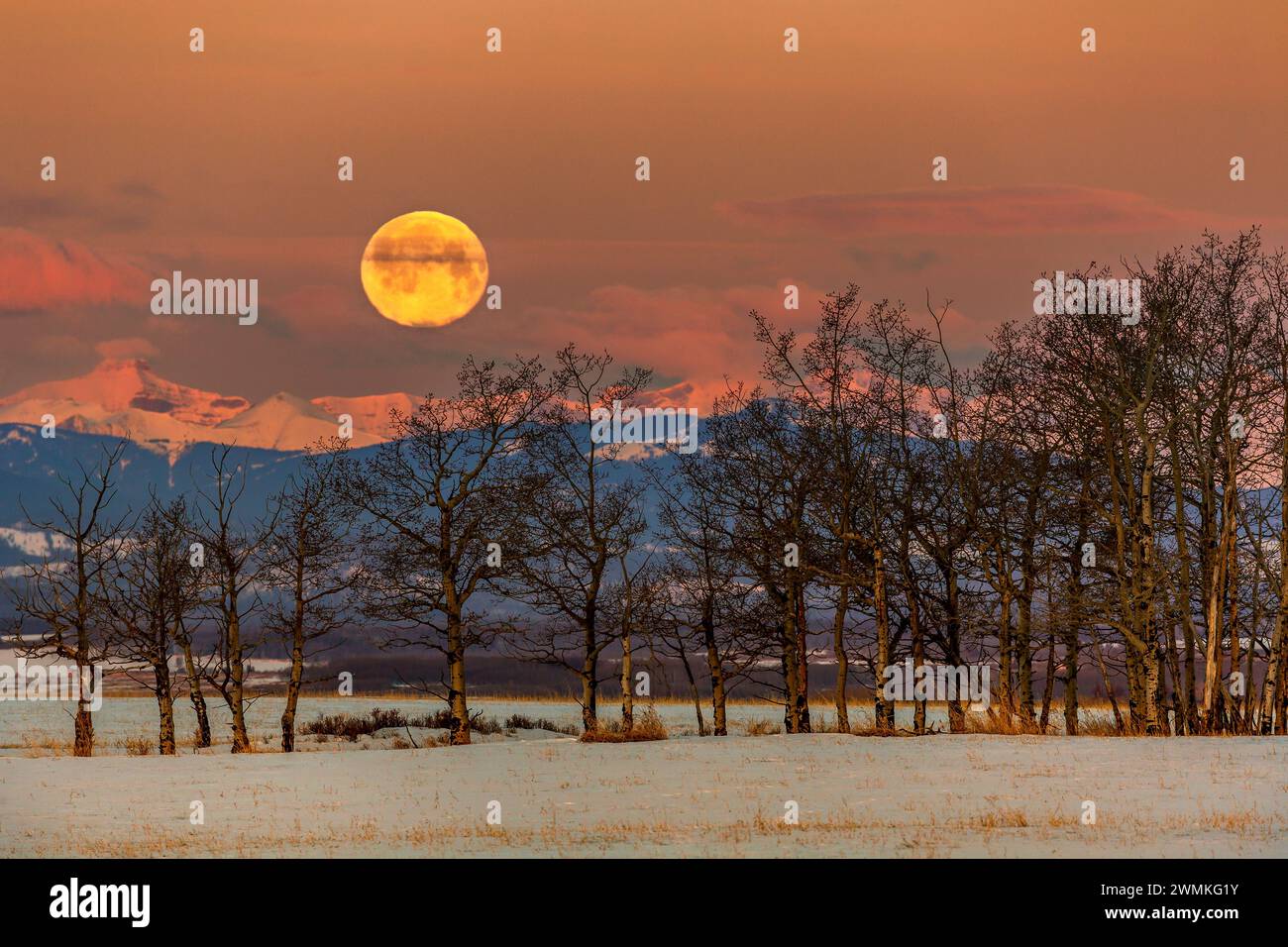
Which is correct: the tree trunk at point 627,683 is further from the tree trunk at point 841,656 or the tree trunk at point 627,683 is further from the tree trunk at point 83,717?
the tree trunk at point 83,717

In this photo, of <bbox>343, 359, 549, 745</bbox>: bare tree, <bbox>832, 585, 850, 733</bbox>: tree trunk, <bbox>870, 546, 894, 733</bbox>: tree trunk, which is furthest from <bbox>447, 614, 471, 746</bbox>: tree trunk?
<bbox>870, 546, 894, 733</bbox>: tree trunk

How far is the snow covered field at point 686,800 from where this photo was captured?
1905 centimetres

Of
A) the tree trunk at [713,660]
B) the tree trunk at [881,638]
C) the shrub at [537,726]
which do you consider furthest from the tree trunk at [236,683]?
the tree trunk at [881,638]

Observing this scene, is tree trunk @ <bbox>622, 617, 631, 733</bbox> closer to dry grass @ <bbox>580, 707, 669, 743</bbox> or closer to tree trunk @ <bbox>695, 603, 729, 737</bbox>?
dry grass @ <bbox>580, 707, 669, 743</bbox>

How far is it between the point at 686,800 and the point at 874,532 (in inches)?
680

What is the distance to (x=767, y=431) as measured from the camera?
44.6 meters

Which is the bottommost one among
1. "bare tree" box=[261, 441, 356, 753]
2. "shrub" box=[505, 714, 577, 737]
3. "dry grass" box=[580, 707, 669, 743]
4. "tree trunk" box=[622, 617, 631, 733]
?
"shrub" box=[505, 714, 577, 737]

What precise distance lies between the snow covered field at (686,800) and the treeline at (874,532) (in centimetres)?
710

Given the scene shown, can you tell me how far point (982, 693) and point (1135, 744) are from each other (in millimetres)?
12857

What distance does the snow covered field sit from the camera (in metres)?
19.0

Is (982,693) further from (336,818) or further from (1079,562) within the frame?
(336,818)

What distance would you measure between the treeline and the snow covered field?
7.10 m

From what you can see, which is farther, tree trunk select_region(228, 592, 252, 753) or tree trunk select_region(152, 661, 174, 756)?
tree trunk select_region(152, 661, 174, 756)
